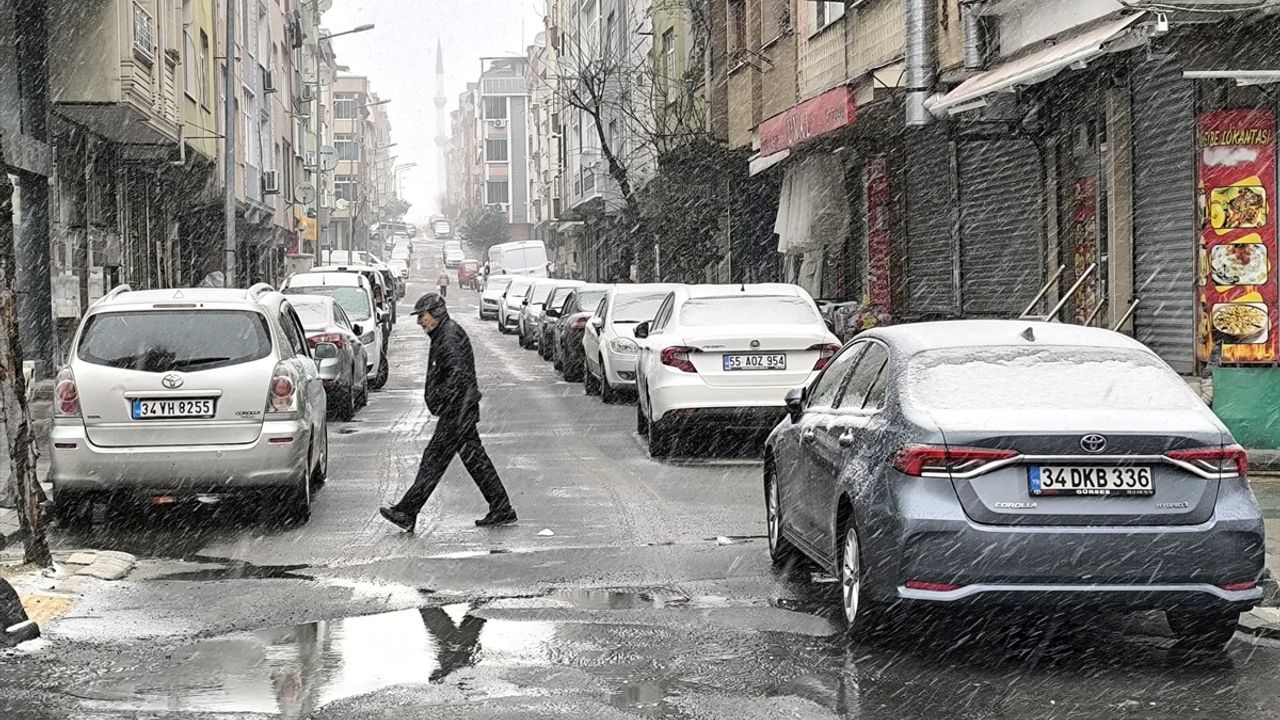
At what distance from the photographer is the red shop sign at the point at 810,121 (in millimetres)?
22678

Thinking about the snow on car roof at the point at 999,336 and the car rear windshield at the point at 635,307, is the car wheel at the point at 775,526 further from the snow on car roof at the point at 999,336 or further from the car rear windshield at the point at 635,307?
the car rear windshield at the point at 635,307

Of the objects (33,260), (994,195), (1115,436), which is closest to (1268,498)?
(1115,436)

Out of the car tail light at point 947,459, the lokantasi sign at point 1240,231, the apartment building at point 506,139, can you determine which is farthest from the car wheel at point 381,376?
the apartment building at point 506,139

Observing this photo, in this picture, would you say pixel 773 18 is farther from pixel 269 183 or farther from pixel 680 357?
pixel 269 183

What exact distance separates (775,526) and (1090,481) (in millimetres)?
3063

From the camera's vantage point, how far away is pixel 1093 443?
680 cm

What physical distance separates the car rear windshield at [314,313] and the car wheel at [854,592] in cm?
1429

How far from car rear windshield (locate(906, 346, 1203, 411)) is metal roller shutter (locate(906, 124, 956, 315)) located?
16.3 metres

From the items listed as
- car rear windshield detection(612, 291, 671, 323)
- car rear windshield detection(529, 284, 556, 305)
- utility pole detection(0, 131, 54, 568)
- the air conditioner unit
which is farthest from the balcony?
the air conditioner unit

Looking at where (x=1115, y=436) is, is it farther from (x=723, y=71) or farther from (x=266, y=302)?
(x=723, y=71)

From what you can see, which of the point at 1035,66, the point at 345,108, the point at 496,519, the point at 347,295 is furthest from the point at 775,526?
the point at 345,108

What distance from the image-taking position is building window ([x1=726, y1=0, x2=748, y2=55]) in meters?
34.2

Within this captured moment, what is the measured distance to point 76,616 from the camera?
323 inches

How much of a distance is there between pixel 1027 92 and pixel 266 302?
10.3 metres
